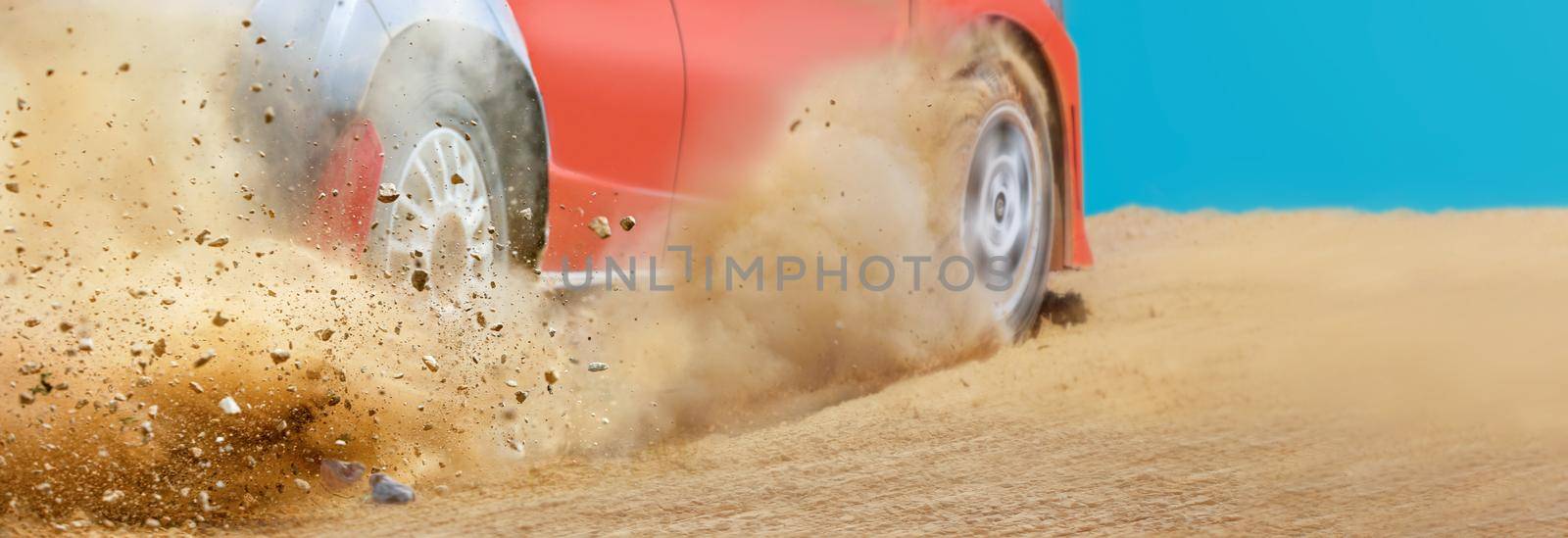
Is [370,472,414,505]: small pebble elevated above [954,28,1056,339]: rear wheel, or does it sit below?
below

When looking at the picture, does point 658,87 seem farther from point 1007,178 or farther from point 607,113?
point 1007,178

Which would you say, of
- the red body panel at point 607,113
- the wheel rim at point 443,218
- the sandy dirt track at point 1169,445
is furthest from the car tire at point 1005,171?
the wheel rim at point 443,218

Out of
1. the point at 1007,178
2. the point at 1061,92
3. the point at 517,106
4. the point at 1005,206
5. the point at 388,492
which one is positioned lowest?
the point at 388,492

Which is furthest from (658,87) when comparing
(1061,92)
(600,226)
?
(1061,92)

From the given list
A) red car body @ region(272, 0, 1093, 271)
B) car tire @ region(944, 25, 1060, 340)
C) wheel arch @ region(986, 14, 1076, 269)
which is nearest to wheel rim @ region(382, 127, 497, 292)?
red car body @ region(272, 0, 1093, 271)

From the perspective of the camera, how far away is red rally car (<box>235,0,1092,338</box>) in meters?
3.41

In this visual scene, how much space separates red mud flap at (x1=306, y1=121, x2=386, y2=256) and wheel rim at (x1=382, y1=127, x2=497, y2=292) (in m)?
0.08

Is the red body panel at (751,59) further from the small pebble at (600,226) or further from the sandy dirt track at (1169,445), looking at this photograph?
the sandy dirt track at (1169,445)

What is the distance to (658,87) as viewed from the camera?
4.11 metres

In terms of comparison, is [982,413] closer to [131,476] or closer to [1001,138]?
[1001,138]

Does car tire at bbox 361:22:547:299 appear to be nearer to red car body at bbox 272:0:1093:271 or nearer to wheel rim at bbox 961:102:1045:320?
red car body at bbox 272:0:1093:271

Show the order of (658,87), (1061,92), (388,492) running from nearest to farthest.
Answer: (388,492) < (658,87) < (1061,92)

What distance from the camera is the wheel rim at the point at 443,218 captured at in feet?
12.0

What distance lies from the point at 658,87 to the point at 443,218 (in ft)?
2.44
